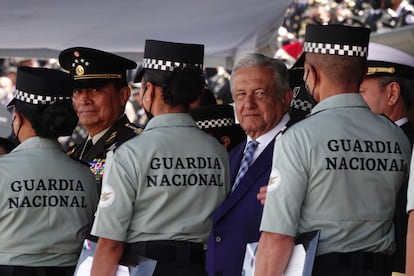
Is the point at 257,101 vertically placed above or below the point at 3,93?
above

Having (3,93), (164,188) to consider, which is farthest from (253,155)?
(3,93)

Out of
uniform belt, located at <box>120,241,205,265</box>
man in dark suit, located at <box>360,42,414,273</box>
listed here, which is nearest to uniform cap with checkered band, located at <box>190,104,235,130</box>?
man in dark suit, located at <box>360,42,414,273</box>

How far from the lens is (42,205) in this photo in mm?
3939

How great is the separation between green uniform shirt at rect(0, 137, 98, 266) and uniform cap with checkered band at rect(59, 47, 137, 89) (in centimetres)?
108

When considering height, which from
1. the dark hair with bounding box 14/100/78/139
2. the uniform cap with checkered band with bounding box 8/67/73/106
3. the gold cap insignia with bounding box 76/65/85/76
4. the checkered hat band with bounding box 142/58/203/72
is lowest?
the dark hair with bounding box 14/100/78/139

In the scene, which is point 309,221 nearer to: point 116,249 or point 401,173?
point 401,173

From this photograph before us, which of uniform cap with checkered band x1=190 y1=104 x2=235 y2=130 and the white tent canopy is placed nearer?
uniform cap with checkered band x1=190 y1=104 x2=235 y2=130

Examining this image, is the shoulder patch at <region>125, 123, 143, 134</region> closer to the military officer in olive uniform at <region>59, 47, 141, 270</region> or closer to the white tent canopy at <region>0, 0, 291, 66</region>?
the military officer in olive uniform at <region>59, 47, 141, 270</region>

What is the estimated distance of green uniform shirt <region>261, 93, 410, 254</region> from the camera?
132 inches

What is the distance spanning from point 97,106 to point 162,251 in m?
1.56

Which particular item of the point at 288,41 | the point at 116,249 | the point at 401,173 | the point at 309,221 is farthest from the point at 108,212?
the point at 288,41

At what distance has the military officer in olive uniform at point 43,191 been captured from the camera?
3.92 meters

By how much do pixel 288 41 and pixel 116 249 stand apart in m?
10.4

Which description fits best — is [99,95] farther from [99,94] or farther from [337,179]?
[337,179]
